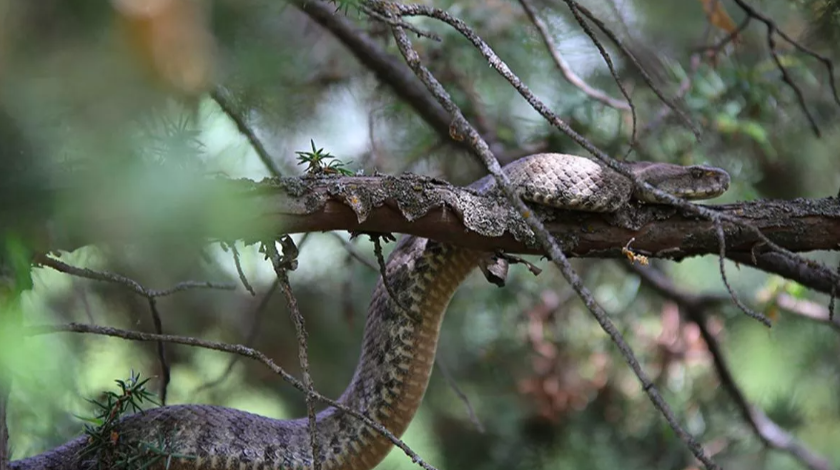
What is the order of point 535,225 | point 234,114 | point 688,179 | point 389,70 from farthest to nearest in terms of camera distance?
point 389,70
point 688,179
point 234,114
point 535,225

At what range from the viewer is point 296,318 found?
2471mm

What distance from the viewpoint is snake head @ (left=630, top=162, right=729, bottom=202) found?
3977mm

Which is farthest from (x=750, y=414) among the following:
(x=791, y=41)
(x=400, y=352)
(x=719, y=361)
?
(x=400, y=352)

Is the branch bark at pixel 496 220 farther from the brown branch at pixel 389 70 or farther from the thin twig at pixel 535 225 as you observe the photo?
the brown branch at pixel 389 70

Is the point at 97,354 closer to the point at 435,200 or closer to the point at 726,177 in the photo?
the point at 435,200

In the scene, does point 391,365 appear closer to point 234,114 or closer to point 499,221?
point 499,221

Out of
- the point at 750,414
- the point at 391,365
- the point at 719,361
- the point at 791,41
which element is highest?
the point at 791,41

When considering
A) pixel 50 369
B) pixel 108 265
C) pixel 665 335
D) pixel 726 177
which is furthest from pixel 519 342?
pixel 50 369

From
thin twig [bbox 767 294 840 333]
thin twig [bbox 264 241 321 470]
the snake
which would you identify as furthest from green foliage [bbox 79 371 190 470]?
thin twig [bbox 767 294 840 333]

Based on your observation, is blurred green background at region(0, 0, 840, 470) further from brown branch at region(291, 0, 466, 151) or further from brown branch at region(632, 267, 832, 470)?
brown branch at region(632, 267, 832, 470)

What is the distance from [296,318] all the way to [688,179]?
229 cm

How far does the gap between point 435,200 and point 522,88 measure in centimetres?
80

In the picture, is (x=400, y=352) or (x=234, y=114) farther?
(x=400, y=352)

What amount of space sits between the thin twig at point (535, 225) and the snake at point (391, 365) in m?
1.05
